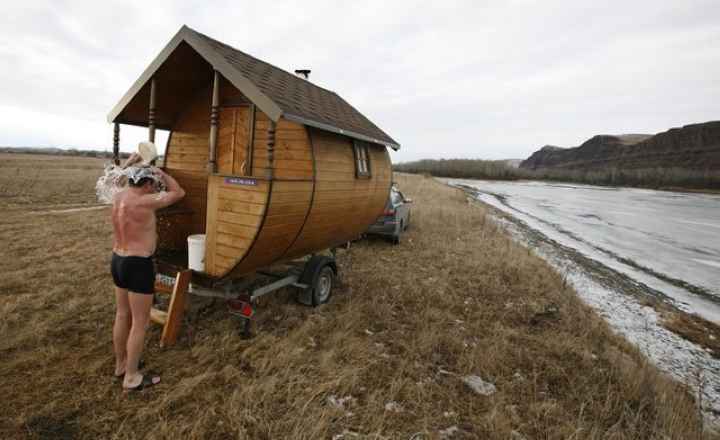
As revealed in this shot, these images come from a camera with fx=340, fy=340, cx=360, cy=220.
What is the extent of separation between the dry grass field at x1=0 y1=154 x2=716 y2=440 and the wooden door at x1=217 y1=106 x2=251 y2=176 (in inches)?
99.1

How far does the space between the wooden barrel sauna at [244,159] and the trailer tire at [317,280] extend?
11.7 inches

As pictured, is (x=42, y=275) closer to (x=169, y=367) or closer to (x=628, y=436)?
(x=169, y=367)

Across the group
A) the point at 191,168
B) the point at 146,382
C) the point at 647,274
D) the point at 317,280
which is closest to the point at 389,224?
the point at 317,280

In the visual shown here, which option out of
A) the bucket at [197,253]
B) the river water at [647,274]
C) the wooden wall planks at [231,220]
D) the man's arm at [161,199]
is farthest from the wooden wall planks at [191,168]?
the river water at [647,274]

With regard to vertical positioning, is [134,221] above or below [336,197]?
below

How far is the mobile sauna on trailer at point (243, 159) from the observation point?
455 cm

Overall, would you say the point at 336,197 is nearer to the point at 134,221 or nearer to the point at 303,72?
the point at 134,221

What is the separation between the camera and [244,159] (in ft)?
19.4

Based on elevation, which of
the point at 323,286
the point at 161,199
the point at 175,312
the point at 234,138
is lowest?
the point at 323,286

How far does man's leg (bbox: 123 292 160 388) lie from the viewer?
11.9 feet

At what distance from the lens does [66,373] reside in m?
3.94

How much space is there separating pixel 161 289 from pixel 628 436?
6.11 metres

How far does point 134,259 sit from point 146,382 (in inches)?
57.9

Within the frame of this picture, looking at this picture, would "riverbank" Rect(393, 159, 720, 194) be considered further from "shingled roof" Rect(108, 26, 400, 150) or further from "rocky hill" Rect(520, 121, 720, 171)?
"shingled roof" Rect(108, 26, 400, 150)
